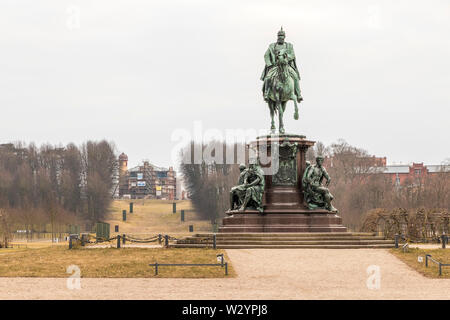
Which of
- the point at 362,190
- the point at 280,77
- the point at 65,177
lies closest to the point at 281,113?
the point at 280,77

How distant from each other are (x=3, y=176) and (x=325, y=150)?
4307cm

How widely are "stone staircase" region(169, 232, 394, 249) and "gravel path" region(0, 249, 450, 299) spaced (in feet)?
14.6

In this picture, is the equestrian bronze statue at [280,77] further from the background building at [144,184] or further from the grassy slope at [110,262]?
the background building at [144,184]

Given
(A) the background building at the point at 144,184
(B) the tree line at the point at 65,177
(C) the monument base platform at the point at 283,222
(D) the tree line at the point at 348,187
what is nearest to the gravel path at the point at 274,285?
(C) the monument base platform at the point at 283,222

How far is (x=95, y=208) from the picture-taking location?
97062 millimetres

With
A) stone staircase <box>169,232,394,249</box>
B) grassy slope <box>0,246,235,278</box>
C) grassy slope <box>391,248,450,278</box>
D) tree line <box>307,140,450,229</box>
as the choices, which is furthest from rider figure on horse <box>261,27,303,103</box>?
tree line <box>307,140,450,229</box>

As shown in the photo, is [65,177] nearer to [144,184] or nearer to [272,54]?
[144,184]

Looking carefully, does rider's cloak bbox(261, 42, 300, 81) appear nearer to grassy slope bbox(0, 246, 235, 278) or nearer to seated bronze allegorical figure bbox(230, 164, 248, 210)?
seated bronze allegorical figure bbox(230, 164, 248, 210)

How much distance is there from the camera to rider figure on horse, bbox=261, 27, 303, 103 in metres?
36.4

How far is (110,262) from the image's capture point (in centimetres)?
2545

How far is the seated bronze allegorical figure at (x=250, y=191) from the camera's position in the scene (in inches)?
1331

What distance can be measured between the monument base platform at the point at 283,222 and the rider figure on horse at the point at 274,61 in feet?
20.4

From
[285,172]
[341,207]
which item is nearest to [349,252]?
[285,172]

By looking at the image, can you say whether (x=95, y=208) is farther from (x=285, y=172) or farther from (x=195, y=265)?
(x=195, y=265)
